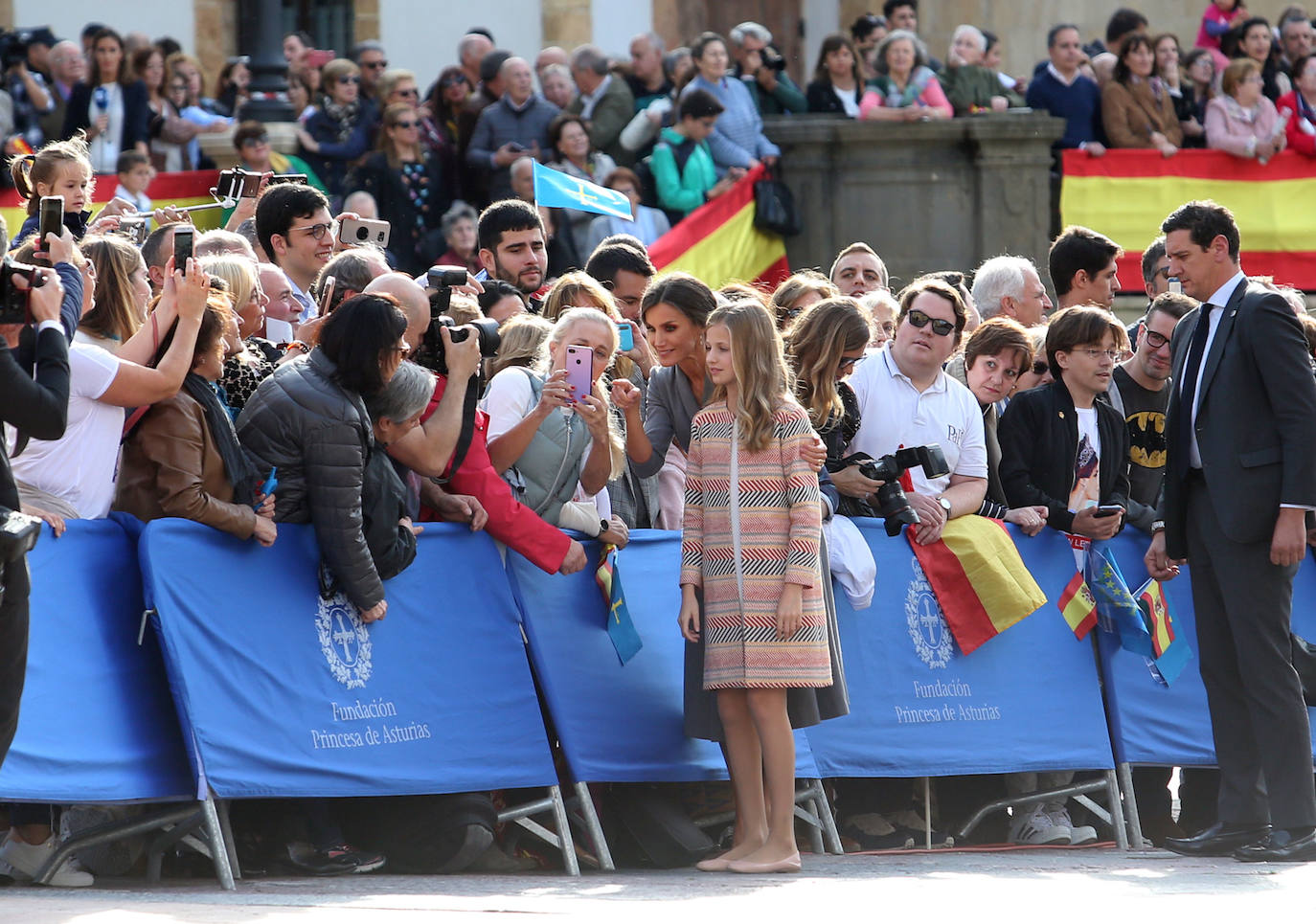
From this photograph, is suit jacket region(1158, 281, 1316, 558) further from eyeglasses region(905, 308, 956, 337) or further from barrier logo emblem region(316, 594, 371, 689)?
barrier logo emblem region(316, 594, 371, 689)

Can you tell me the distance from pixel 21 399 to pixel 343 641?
1.73 m

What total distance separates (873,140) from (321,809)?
30.0 ft

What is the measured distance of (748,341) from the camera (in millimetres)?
7102

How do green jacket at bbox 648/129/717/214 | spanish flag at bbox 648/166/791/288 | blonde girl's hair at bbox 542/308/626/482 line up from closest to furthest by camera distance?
blonde girl's hair at bbox 542/308/626/482
spanish flag at bbox 648/166/791/288
green jacket at bbox 648/129/717/214

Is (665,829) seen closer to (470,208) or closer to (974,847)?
(974,847)

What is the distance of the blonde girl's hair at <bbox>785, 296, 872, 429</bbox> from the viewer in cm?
782

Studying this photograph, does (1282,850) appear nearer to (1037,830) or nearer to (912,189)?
(1037,830)

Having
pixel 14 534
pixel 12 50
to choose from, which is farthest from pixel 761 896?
pixel 12 50

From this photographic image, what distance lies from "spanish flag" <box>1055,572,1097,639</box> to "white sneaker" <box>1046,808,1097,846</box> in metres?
0.70

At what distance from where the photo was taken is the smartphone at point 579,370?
23.9 ft

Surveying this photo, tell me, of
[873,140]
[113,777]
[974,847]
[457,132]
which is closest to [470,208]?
[457,132]

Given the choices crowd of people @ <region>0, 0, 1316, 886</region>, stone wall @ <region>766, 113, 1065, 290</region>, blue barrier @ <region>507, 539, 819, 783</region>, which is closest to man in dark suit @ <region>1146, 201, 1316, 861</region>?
crowd of people @ <region>0, 0, 1316, 886</region>

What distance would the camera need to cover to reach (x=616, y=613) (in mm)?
7441

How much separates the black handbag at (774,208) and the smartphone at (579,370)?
25.8 ft
